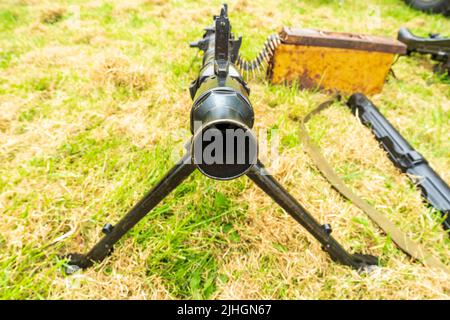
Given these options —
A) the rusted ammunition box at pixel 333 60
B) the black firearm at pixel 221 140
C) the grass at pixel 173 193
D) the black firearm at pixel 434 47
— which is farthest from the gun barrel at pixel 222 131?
the black firearm at pixel 434 47

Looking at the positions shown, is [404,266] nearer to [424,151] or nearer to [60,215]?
[424,151]

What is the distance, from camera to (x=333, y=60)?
328 centimetres

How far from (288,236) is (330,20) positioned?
522 centimetres

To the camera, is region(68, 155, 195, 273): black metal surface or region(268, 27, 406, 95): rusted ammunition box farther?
region(268, 27, 406, 95): rusted ammunition box

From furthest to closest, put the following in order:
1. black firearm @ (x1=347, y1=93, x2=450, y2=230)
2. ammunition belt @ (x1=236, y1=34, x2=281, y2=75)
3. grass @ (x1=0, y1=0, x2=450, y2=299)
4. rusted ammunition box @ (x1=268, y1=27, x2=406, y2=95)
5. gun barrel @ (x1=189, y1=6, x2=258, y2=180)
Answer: ammunition belt @ (x1=236, y1=34, x2=281, y2=75) < rusted ammunition box @ (x1=268, y1=27, x2=406, y2=95) < black firearm @ (x1=347, y1=93, x2=450, y2=230) < grass @ (x1=0, y1=0, x2=450, y2=299) < gun barrel @ (x1=189, y1=6, x2=258, y2=180)

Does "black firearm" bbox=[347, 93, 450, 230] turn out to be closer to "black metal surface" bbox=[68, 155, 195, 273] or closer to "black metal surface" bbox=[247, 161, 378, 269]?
"black metal surface" bbox=[247, 161, 378, 269]

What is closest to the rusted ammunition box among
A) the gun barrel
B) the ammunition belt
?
the ammunition belt

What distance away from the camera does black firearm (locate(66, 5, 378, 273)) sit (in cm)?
110

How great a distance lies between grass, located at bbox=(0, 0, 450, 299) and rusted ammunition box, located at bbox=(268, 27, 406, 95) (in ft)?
0.57

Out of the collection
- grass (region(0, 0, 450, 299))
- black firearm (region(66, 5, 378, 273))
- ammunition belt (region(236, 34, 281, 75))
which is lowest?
grass (region(0, 0, 450, 299))

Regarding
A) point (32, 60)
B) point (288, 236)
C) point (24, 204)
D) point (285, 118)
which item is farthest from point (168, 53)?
point (288, 236)

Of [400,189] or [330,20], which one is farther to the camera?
[330,20]

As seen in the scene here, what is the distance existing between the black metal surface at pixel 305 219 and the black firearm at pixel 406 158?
Result: 0.79 meters

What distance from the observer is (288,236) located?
6.22 ft
